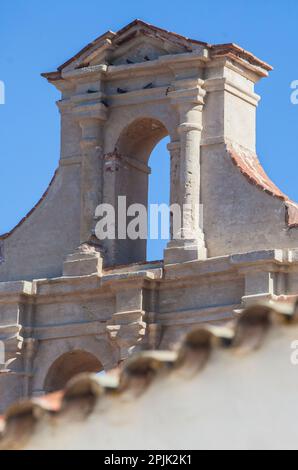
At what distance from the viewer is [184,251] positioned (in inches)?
979

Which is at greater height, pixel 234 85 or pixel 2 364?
pixel 234 85

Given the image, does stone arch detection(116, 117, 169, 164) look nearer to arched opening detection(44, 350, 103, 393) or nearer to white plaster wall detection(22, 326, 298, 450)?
arched opening detection(44, 350, 103, 393)

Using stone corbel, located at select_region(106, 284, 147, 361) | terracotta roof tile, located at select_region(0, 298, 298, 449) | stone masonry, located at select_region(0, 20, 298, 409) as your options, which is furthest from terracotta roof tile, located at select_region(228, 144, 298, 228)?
terracotta roof tile, located at select_region(0, 298, 298, 449)

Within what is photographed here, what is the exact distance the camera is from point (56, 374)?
26250 millimetres

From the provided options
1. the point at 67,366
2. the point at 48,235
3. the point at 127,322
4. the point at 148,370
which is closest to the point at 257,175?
the point at 127,322

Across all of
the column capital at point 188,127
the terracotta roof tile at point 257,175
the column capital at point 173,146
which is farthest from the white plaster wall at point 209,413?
the column capital at point 173,146

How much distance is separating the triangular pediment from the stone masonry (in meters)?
0.02

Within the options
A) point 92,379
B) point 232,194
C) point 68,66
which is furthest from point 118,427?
point 68,66

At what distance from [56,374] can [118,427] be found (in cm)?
1634

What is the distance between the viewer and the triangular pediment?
25.6 m

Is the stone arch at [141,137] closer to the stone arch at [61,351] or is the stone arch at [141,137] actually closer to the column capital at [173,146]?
the column capital at [173,146]

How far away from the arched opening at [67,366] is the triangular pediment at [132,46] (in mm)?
4178

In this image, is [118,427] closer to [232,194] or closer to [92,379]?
[92,379]

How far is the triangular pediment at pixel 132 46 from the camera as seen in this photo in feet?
84.0
